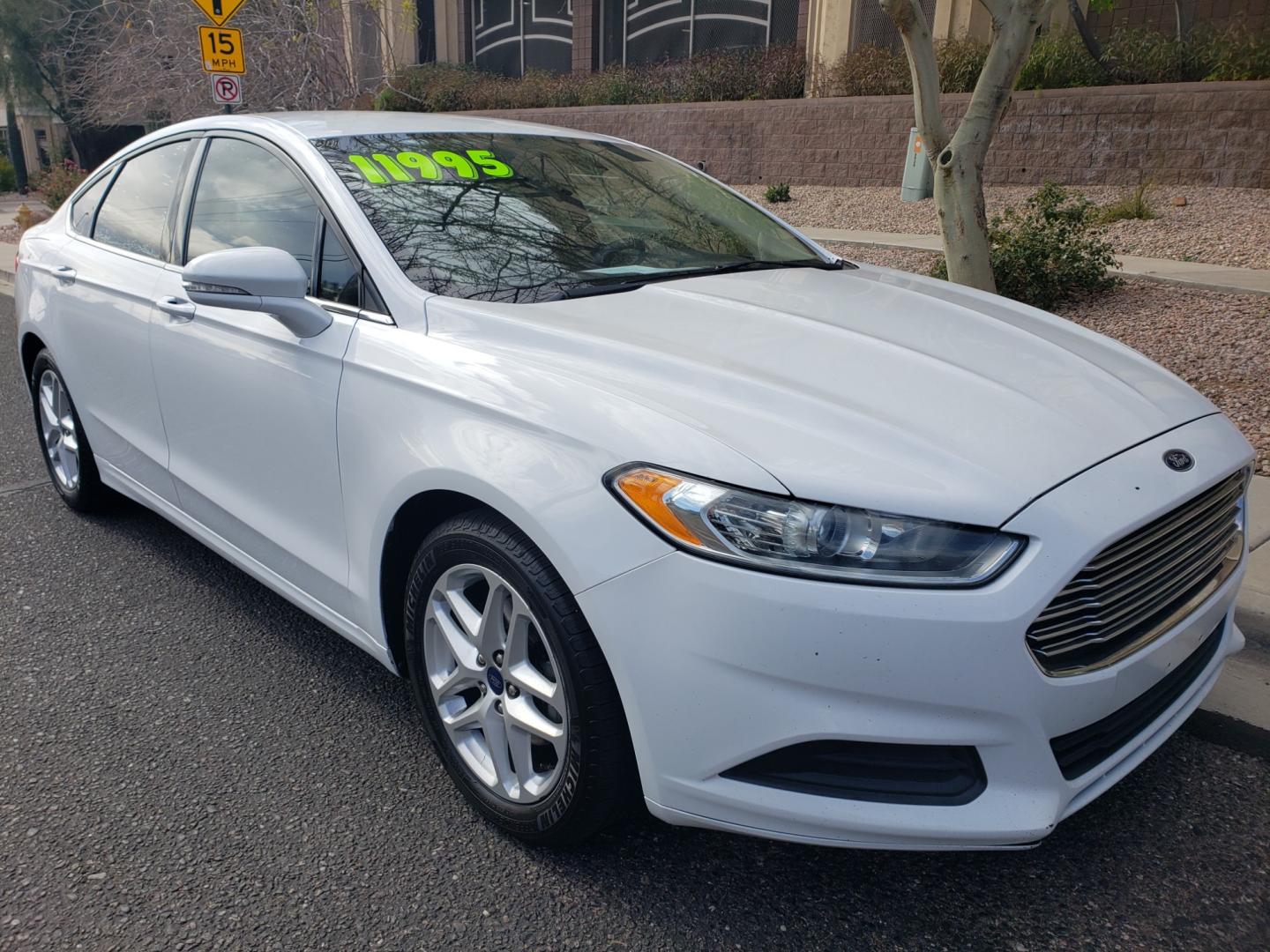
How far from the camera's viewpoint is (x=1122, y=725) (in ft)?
7.11

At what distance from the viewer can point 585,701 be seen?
81.6 inches

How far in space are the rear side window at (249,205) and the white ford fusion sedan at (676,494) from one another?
16mm

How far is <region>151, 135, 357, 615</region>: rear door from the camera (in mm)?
2738

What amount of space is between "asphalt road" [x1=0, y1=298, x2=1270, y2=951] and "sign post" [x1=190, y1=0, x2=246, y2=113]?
286 inches

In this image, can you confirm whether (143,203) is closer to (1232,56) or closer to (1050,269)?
(1050,269)

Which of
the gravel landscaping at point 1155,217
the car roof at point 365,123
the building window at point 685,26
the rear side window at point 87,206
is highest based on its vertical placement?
the building window at point 685,26

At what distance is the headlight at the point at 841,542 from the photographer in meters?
1.86

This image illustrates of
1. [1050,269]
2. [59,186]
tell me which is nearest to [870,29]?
[1050,269]

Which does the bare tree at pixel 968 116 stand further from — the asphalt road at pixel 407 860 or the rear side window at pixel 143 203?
the asphalt road at pixel 407 860

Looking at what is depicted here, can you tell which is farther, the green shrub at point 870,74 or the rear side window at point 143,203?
the green shrub at point 870,74

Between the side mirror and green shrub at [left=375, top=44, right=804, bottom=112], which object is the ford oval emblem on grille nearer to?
the side mirror

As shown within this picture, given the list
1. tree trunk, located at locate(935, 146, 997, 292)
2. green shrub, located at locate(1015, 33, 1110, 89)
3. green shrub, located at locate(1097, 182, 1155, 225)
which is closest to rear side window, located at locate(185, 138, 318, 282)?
tree trunk, located at locate(935, 146, 997, 292)

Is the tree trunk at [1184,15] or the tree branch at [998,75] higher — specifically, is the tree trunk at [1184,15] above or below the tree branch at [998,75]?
above

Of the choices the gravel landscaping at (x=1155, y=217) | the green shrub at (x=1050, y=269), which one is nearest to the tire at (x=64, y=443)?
the green shrub at (x=1050, y=269)
